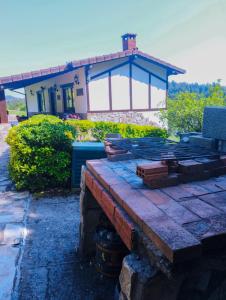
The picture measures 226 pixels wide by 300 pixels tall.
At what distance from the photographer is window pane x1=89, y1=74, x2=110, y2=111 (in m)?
13.6

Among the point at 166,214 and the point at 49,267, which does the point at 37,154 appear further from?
the point at 166,214

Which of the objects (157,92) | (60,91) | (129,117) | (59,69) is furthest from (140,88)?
(60,91)

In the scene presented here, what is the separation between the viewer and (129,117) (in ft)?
48.0

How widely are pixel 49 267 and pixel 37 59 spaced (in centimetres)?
4728

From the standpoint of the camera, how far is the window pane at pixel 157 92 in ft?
49.5

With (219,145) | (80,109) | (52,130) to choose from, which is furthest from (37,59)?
(219,145)

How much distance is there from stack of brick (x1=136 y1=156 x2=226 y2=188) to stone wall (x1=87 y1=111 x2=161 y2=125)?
1195 cm

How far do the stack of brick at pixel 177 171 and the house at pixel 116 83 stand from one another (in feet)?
37.9

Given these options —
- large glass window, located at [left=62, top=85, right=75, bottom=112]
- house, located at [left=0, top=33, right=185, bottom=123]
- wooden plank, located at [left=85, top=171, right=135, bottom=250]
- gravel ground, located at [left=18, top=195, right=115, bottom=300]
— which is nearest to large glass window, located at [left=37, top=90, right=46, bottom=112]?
large glass window, located at [left=62, top=85, right=75, bottom=112]

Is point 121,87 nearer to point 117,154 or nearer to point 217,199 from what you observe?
point 117,154

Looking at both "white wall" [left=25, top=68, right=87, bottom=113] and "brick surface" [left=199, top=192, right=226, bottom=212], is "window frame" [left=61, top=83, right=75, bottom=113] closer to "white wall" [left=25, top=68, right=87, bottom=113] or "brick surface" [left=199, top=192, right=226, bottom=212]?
"white wall" [left=25, top=68, right=87, bottom=113]

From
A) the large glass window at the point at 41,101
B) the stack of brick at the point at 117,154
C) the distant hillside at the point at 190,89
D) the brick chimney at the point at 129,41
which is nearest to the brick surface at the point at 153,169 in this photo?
the stack of brick at the point at 117,154

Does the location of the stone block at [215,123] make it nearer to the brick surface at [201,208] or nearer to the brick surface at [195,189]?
the brick surface at [195,189]

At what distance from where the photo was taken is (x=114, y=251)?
2322 mm
